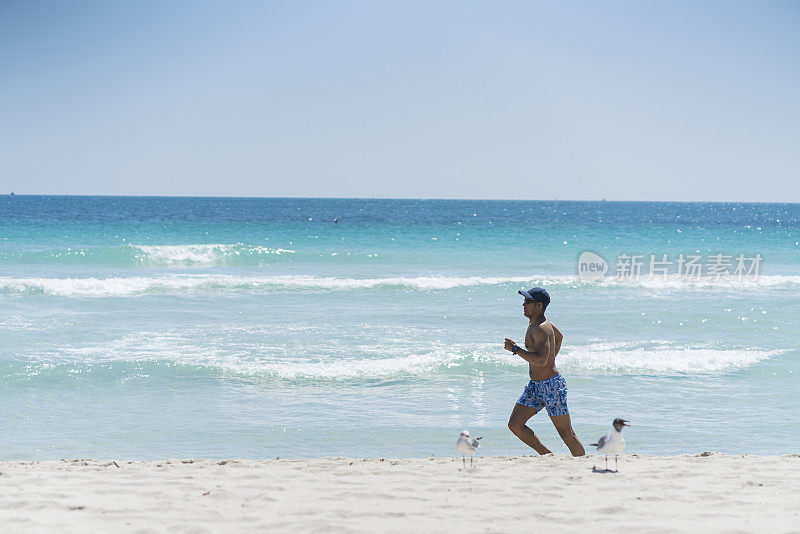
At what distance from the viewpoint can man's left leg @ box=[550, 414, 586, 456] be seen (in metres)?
6.46

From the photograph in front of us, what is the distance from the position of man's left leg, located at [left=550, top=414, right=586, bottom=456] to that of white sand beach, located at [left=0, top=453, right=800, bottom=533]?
185 millimetres

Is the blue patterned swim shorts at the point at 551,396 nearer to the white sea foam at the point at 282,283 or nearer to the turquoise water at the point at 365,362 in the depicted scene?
the turquoise water at the point at 365,362

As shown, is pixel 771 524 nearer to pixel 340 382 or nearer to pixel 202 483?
pixel 202 483

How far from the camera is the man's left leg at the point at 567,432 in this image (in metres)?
6.46

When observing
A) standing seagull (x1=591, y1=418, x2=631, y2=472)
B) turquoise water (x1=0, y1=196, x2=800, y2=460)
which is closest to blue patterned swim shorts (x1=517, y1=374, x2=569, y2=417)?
standing seagull (x1=591, y1=418, x2=631, y2=472)

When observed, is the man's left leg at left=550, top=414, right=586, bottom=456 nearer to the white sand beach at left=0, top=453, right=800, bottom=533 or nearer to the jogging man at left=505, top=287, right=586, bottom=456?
the jogging man at left=505, top=287, right=586, bottom=456

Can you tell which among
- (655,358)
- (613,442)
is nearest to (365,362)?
(655,358)

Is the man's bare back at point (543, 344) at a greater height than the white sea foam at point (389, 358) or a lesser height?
greater

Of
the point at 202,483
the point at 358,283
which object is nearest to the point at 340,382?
the point at 202,483

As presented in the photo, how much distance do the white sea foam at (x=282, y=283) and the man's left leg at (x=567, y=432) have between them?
13.2 metres

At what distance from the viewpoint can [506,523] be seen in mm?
4719

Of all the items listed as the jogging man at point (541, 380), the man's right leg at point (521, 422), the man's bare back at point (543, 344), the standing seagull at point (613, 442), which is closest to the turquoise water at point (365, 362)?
the man's right leg at point (521, 422)

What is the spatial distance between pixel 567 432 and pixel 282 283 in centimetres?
1509

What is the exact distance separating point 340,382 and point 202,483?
4389 mm
